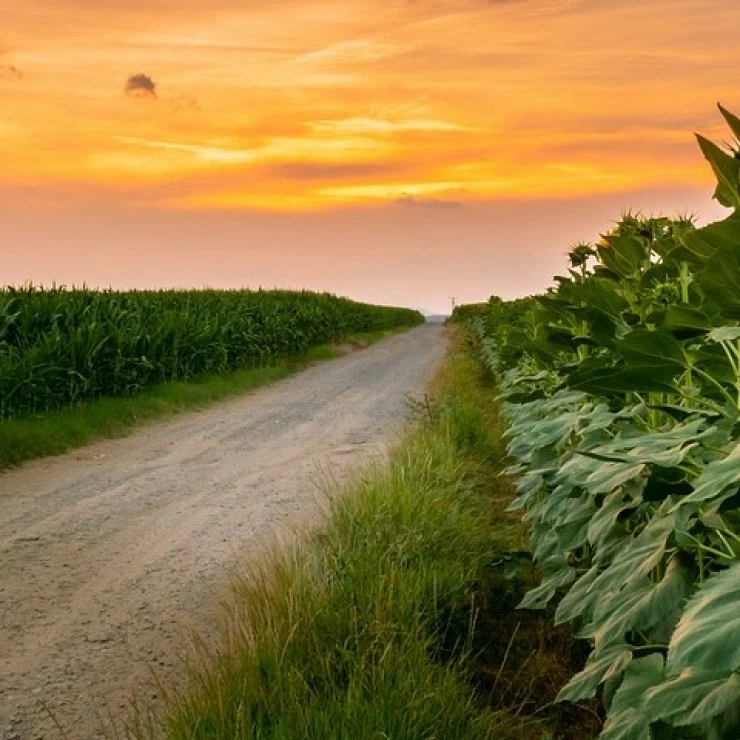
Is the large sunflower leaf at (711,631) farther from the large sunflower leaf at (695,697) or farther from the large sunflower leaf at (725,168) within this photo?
the large sunflower leaf at (725,168)

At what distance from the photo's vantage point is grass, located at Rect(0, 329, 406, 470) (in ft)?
34.1

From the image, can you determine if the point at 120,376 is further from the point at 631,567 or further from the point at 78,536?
the point at 631,567

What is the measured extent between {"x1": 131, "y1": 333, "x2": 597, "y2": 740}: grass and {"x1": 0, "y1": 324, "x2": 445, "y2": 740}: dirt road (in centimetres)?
51

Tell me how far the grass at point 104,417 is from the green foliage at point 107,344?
311mm

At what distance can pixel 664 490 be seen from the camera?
2.08m

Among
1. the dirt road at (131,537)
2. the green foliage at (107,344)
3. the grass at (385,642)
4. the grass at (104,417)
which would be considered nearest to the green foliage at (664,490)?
the grass at (385,642)

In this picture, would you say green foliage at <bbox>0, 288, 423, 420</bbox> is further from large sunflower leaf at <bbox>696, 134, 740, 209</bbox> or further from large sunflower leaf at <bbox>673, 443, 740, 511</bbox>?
large sunflower leaf at <bbox>673, 443, 740, 511</bbox>

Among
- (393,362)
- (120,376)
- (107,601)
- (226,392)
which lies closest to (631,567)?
(107,601)

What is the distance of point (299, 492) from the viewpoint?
834 cm

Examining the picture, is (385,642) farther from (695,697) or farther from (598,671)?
(695,697)

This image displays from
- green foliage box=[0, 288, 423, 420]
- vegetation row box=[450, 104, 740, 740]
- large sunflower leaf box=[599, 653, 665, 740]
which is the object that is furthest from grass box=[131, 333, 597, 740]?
green foliage box=[0, 288, 423, 420]

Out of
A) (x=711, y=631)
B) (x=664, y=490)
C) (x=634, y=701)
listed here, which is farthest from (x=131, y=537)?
(x=711, y=631)

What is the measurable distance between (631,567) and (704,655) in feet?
3.58

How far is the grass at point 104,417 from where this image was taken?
409 inches
